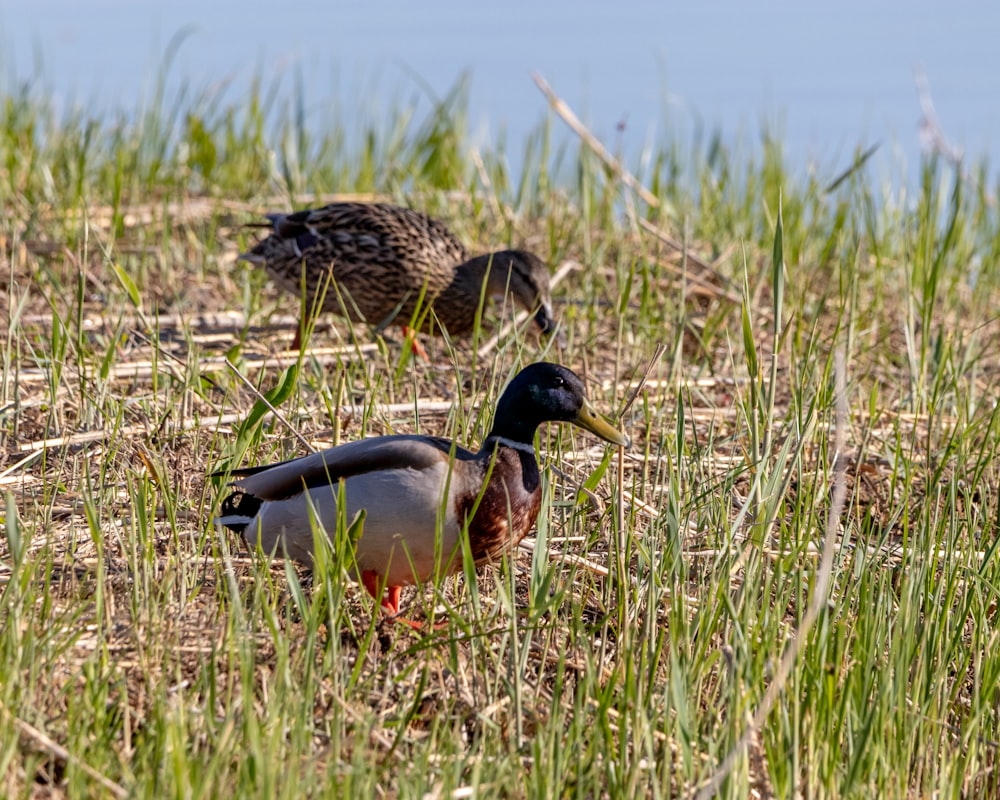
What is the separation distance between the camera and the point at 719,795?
2.78 metres

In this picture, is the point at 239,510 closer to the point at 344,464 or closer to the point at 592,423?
the point at 344,464

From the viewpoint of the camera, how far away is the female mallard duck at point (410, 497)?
3596mm

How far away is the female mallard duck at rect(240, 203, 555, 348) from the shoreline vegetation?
16 cm

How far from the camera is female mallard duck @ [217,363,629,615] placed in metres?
3.60

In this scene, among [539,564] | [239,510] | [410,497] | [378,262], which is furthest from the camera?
[378,262]

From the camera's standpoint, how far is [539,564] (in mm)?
3320

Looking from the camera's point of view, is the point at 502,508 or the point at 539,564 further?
the point at 502,508

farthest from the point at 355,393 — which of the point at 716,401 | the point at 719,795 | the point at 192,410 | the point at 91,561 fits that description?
the point at 719,795

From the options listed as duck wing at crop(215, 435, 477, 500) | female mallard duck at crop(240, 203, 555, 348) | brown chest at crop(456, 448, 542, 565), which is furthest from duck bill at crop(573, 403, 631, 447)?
female mallard duck at crop(240, 203, 555, 348)

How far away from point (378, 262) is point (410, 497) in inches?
133

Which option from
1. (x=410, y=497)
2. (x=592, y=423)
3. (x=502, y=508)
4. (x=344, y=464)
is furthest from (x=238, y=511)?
(x=592, y=423)

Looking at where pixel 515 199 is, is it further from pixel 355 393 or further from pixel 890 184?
pixel 355 393

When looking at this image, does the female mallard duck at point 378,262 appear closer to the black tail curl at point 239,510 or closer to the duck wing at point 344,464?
the black tail curl at point 239,510

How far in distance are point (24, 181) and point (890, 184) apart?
14.4 ft
